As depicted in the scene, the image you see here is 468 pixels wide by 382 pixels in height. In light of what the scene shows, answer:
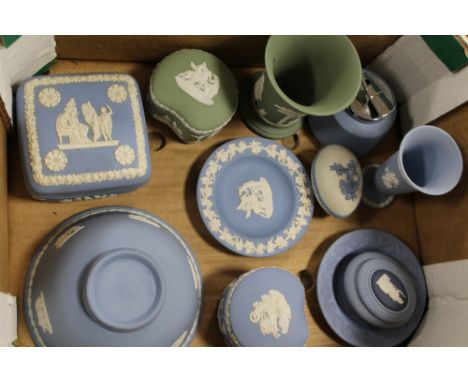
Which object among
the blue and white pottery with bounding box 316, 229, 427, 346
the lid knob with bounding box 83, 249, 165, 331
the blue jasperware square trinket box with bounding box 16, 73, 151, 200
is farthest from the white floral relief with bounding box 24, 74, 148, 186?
the blue and white pottery with bounding box 316, 229, 427, 346

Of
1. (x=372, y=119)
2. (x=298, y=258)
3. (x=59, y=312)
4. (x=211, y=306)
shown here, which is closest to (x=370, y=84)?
(x=372, y=119)

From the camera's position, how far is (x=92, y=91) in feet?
2.46

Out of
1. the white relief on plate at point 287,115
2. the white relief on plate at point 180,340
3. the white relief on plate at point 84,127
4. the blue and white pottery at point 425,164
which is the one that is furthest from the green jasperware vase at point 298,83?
the white relief on plate at point 180,340

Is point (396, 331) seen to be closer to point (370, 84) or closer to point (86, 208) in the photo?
point (370, 84)

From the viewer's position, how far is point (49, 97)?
0.73 m

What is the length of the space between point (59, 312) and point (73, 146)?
Answer: 0.71 ft

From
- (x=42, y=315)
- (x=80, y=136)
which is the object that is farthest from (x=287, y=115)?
(x=42, y=315)

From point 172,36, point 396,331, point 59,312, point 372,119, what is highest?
point 172,36

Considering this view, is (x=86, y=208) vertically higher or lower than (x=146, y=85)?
lower

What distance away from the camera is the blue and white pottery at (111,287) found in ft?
2.12

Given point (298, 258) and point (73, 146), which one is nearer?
point (73, 146)

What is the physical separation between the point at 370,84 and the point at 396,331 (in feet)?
1.30

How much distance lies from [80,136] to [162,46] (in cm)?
21

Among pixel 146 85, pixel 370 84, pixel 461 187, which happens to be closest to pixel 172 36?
pixel 146 85
